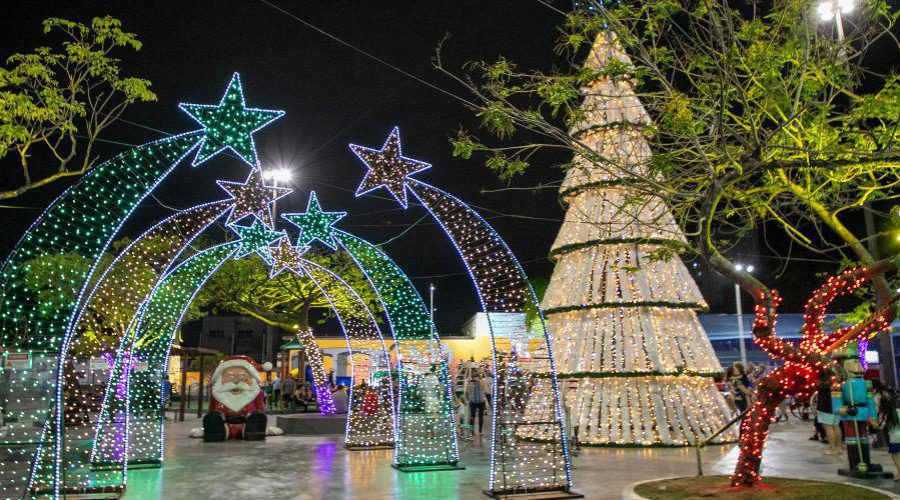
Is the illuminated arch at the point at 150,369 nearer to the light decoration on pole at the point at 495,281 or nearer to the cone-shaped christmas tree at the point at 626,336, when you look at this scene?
the light decoration on pole at the point at 495,281

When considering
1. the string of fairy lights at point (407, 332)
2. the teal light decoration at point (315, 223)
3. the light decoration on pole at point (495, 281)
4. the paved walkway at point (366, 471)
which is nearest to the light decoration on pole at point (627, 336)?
the paved walkway at point (366, 471)

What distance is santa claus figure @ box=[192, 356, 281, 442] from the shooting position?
16.5 m

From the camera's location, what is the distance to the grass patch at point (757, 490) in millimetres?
7969

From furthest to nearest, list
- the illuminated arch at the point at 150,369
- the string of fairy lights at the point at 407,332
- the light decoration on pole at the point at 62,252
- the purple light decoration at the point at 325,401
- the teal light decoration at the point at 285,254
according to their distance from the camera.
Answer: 1. the purple light decoration at the point at 325,401
2. the teal light decoration at the point at 285,254
3. the string of fairy lights at the point at 407,332
4. the illuminated arch at the point at 150,369
5. the light decoration on pole at the point at 62,252

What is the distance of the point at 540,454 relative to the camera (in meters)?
12.8

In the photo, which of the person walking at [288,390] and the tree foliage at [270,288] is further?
the tree foliage at [270,288]

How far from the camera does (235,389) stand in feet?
56.3

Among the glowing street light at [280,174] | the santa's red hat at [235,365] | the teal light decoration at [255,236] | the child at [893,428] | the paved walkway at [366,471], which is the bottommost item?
the paved walkway at [366,471]

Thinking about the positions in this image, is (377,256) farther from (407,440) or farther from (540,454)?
(540,454)

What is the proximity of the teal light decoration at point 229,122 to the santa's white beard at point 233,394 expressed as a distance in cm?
952

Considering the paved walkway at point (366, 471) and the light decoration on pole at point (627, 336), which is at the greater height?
the light decoration on pole at point (627, 336)

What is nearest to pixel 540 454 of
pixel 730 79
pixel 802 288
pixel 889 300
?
pixel 889 300

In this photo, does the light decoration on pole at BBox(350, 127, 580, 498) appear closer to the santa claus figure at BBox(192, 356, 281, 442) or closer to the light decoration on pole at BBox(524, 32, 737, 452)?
the light decoration on pole at BBox(524, 32, 737, 452)

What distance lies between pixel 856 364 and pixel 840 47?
621cm
